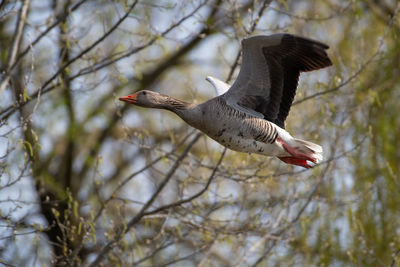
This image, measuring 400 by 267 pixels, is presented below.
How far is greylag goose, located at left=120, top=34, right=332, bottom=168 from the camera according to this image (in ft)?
17.9

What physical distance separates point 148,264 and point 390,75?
180 inches

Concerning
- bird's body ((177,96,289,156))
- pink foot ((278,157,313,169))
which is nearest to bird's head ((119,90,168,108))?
bird's body ((177,96,289,156))

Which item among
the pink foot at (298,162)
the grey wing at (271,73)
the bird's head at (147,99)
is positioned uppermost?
the grey wing at (271,73)

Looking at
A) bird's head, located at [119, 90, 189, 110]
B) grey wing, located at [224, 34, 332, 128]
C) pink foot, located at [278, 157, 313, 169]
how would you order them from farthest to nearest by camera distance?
pink foot, located at [278, 157, 313, 169] < bird's head, located at [119, 90, 189, 110] < grey wing, located at [224, 34, 332, 128]

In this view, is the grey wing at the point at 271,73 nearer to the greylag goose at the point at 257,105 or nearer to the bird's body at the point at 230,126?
the greylag goose at the point at 257,105

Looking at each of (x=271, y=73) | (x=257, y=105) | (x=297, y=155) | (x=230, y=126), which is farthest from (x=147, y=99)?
(x=297, y=155)

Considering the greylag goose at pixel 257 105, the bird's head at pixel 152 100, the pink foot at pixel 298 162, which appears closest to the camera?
the greylag goose at pixel 257 105

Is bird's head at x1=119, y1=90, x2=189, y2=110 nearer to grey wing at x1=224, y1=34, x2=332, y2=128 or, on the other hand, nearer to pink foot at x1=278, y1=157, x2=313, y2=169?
grey wing at x1=224, y1=34, x2=332, y2=128

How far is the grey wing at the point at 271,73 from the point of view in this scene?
5.18 meters

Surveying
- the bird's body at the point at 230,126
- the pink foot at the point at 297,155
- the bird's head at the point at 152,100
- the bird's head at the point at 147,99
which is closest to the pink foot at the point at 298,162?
the pink foot at the point at 297,155

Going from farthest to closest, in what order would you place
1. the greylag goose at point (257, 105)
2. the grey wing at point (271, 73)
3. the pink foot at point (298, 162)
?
1. the pink foot at point (298, 162)
2. the greylag goose at point (257, 105)
3. the grey wing at point (271, 73)

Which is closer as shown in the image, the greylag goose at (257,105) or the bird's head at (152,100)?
the greylag goose at (257,105)

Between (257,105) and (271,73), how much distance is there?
0.36 metres

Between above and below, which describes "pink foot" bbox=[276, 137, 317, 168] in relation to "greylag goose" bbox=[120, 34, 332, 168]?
below
